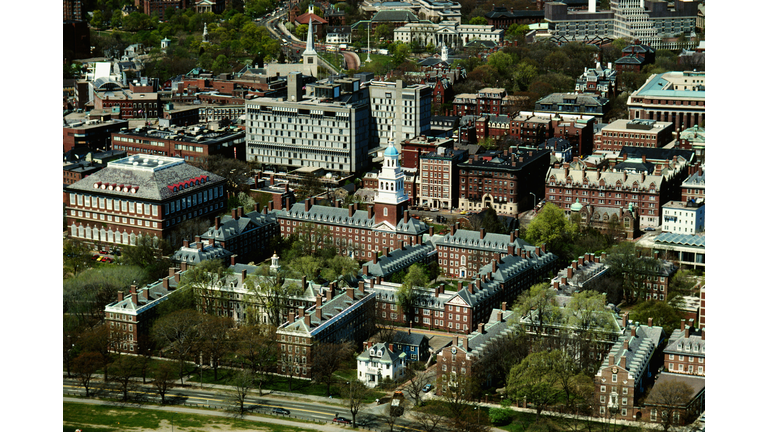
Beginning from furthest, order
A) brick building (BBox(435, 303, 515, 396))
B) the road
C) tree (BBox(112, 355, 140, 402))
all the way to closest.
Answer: tree (BBox(112, 355, 140, 402))
brick building (BBox(435, 303, 515, 396))
the road

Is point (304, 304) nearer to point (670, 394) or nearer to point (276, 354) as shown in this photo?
point (276, 354)

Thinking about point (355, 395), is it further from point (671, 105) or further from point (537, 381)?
point (671, 105)

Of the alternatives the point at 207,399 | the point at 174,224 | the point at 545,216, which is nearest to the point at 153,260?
the point at 174,224

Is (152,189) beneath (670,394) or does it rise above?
above

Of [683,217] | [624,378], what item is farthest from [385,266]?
[683,217]

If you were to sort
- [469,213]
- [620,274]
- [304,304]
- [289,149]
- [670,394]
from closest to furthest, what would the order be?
[670,394], [304,304], [620,274], [469,213], [289,149]

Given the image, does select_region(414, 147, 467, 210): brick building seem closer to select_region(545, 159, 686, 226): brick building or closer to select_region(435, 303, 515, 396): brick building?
select_region(545, 159, 686, 226): brick building

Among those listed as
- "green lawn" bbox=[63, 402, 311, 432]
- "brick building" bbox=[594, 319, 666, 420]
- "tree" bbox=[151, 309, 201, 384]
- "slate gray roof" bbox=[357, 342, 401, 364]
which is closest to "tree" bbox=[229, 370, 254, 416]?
"green lawn" bbox=[63, 402, 311, 432]

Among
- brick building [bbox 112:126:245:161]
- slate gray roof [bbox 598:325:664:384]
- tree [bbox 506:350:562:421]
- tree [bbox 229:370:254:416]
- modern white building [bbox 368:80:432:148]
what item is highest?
modern white building [bbox 368:80:432:148]
